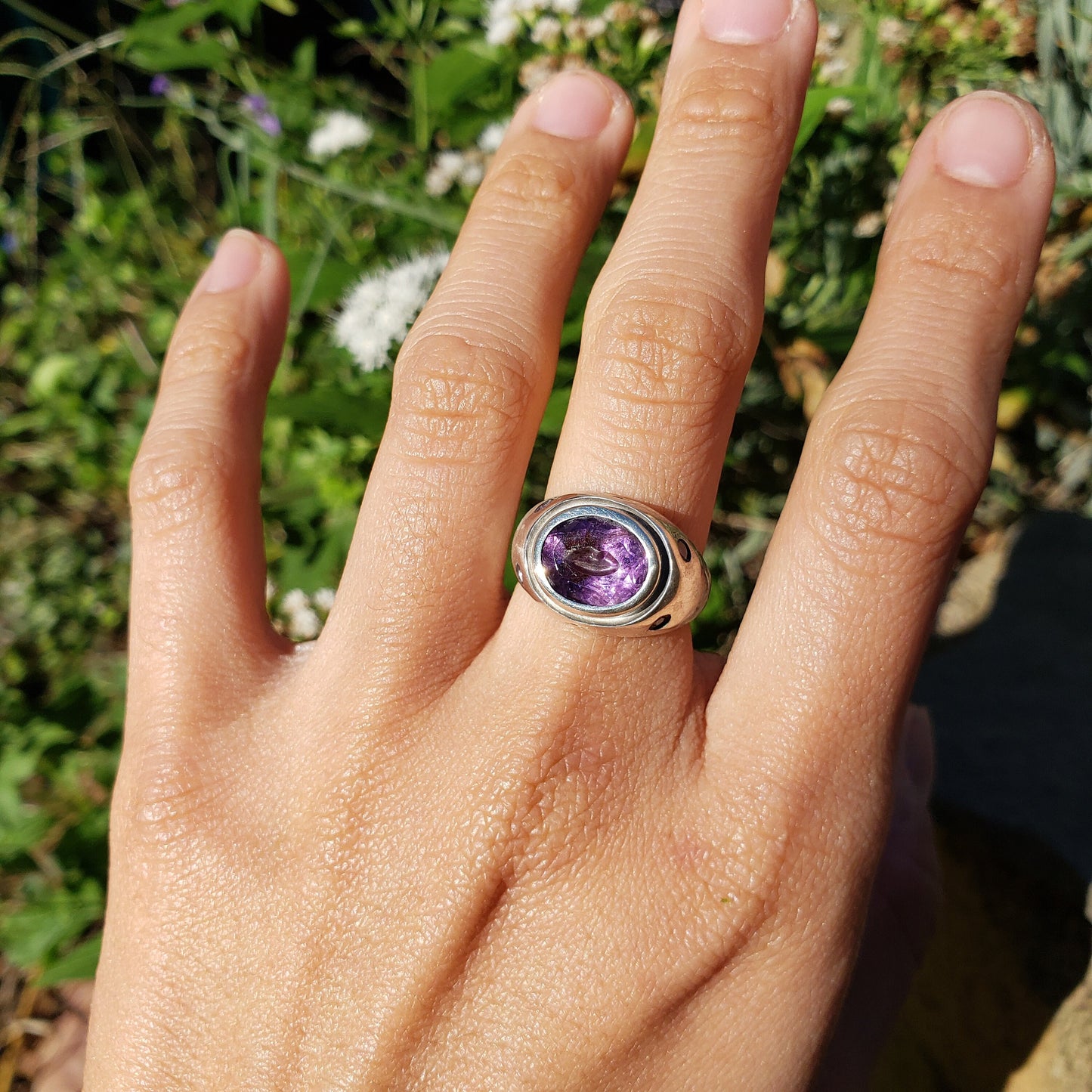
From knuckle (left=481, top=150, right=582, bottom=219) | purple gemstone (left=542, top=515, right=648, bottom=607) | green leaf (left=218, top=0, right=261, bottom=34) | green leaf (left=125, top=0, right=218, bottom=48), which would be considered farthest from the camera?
green leaf (left=125, top=0, right=218, bottom=48)

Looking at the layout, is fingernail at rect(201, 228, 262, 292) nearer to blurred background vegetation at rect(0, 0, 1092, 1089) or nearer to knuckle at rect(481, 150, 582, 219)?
blurred background vegetation at rect(0, 0, 1092, 1089)

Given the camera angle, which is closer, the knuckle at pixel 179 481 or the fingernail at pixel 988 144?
the fingernail at pixel 988 144

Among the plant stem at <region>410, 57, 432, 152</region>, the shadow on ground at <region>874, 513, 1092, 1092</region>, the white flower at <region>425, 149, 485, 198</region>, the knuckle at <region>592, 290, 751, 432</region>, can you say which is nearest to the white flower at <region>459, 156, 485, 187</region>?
the white flower at <region>425, 149, 485, 198</region>

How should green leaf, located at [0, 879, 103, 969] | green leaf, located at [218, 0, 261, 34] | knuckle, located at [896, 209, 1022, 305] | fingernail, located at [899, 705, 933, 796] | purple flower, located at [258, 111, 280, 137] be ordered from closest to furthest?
knuckle, located at [896, 209, 1022, 305], fingernail, located at [899, 705, 933, 796], green leaf, located at [218, 0, 261, 34], green leaf, located at [0, 879, 103, 969], purple flower, located at [258, 111, 280, 137]

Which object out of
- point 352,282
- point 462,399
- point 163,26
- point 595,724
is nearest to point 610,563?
point 595,724

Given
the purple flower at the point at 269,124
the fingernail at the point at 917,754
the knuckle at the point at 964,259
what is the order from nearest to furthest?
the knuckle at the point at 964,259
the fingernail at the point at 917,754
the purple flower at the point at 269,124

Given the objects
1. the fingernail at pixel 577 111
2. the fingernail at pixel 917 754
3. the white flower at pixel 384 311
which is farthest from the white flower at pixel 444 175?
the fingernail at pixel 917 754

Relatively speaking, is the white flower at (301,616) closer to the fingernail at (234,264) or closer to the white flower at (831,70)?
the fingernail at (234,264)
